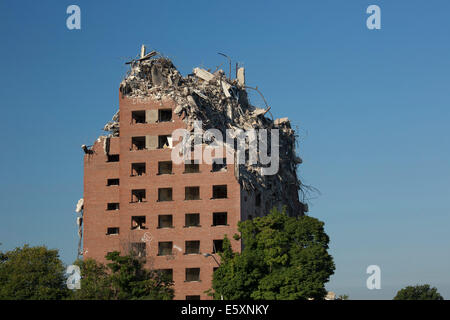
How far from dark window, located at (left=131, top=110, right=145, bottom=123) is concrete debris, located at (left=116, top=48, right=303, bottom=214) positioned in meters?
2.35

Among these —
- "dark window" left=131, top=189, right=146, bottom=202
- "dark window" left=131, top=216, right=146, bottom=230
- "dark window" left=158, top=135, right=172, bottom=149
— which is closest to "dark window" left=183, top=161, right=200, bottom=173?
"dark window" left=158, top=135, right=172, bottom=149

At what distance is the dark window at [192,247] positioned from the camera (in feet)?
359

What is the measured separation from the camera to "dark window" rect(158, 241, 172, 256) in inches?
4326

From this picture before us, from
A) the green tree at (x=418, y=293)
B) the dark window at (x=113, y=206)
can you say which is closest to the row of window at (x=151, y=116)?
the dark window at (x=113, y=206)

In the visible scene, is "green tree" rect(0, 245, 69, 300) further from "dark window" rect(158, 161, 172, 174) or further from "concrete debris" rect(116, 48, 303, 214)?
"concrete debris" rect(116, 48, 303, 214)

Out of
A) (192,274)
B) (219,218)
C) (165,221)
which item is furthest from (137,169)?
(192,274)

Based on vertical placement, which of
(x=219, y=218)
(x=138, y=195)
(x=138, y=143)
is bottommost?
(x=219, y=218)

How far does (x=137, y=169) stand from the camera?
116875mm

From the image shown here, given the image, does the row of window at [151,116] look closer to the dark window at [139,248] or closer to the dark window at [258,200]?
the dark window at [258,200]

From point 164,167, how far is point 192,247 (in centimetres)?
1201

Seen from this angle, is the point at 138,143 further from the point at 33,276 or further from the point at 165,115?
the point at 33,276

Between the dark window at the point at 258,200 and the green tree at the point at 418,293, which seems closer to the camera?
the dark window at the point at 258,200

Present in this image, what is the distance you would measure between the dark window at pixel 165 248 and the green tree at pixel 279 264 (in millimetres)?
15031

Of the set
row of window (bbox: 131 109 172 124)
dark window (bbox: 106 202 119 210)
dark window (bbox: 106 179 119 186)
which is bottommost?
dark window (bbox: 106 202 119 210)
